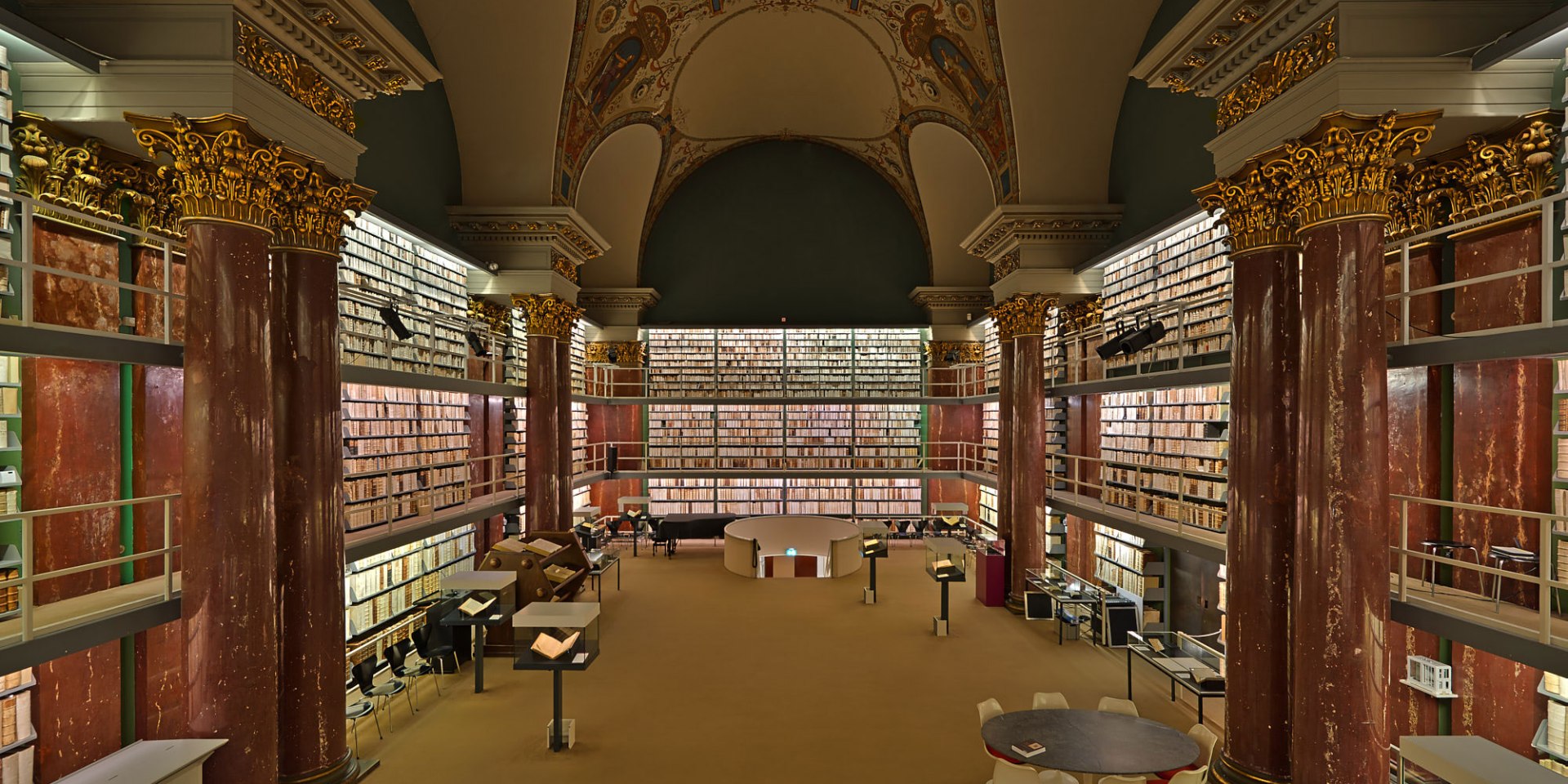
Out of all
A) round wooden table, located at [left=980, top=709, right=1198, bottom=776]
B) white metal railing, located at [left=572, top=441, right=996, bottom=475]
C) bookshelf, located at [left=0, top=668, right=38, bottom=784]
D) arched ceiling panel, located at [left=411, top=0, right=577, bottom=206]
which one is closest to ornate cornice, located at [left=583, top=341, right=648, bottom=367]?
white metal railing, located at [left=572, top=441, right=996, bottom=475]

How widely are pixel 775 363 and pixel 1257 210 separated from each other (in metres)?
15.0

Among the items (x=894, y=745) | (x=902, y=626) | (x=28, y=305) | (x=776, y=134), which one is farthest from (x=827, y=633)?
(x=776, y=134)

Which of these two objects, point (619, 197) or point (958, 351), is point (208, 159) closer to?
point (619, 197)

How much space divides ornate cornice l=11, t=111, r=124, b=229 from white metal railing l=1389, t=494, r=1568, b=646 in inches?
370

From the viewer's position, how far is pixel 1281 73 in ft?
18.7

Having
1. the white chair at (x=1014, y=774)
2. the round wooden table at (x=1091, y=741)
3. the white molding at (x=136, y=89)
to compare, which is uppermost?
the white molding at (x=136, y=89)

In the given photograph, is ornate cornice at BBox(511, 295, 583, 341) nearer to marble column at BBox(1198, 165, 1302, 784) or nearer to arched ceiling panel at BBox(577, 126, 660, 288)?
arched ceiling panel at BBox(577, 126, 660, 288)

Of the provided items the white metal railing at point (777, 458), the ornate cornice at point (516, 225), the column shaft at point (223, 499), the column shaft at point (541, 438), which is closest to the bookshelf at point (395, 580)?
the column shaft at point (541, 438)

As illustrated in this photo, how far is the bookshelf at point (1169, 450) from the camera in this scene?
366 inches

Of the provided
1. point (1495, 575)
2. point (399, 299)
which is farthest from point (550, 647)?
point (1495, 575)

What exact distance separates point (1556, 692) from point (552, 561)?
1119 centimetres

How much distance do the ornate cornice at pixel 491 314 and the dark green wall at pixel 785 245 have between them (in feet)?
22.1

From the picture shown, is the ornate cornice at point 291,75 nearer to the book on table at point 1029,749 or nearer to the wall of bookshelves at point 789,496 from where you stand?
the book on table at point 1029,749

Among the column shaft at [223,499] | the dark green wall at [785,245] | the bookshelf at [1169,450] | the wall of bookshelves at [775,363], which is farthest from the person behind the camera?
the wall of bookshelves at [775,363]
